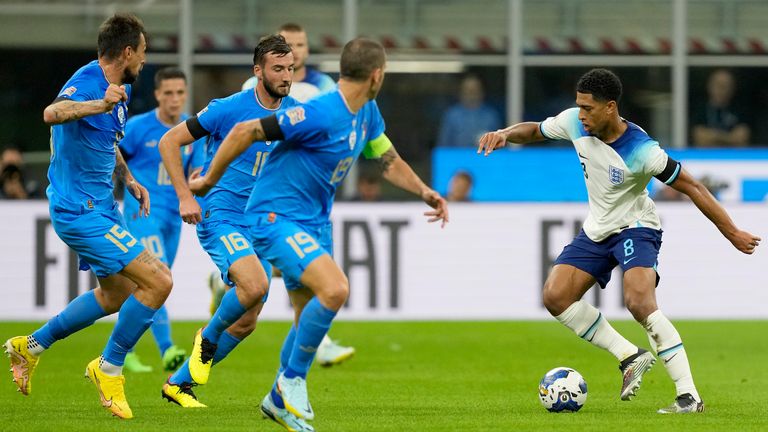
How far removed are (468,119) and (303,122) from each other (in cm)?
1335

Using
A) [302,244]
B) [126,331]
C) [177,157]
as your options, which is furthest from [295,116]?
[126,331]

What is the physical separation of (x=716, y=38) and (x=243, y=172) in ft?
43.9

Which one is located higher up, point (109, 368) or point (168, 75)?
point (168, 75)

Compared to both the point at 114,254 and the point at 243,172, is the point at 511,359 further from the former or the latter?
the point at 114,254

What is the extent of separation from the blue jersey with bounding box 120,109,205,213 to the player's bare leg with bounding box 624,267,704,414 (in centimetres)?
432

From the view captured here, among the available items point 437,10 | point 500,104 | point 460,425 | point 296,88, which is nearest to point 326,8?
point 437,10

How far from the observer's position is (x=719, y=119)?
20875 mm

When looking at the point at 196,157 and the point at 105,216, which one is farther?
the point at 196,157

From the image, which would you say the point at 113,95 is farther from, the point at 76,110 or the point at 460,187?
the point at 460,187

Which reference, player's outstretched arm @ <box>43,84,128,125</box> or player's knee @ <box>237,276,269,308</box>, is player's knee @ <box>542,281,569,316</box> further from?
player's outstretched arm @ <box>43,84,128,125</box>

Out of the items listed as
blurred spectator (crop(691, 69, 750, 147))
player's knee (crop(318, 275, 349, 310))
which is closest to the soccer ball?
player's knee (crop(318, 275, 349, 310))

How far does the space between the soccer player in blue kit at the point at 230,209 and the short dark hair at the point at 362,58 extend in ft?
4.50

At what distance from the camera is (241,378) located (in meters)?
10.9

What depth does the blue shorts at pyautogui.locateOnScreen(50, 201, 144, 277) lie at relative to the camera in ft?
28.2
